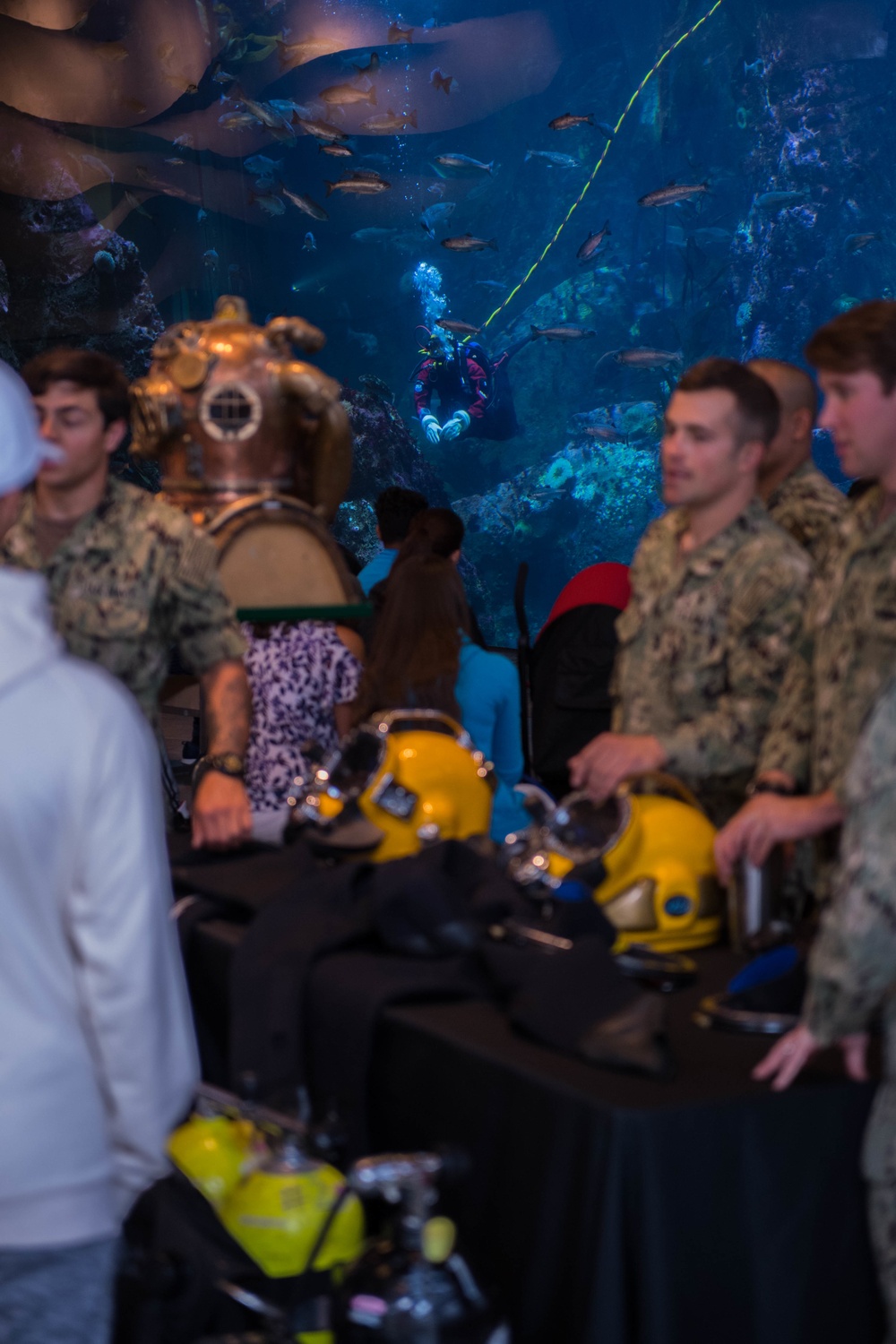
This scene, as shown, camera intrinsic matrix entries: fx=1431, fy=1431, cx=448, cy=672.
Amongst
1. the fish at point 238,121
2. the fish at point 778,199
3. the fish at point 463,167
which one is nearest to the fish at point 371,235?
the fish at point 463,167

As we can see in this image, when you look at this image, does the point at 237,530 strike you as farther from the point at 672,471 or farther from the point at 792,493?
the point at 792,493

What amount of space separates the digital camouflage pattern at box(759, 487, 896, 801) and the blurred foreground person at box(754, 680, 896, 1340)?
1.64 feet

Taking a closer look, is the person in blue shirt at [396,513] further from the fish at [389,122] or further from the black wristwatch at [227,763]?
the fish at [389,122]

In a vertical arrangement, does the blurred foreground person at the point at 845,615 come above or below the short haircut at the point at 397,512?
below

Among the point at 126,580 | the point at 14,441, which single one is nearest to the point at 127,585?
the point at 126,580

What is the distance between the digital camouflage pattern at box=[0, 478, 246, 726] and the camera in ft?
10.1

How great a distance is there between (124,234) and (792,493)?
48.6 feet

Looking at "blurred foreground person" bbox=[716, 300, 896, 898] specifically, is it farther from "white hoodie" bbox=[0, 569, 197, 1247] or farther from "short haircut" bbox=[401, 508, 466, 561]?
"short haircut" bbox=[401, 508, 466, 561]

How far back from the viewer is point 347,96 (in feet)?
65.6

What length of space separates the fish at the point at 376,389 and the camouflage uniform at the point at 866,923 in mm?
18535

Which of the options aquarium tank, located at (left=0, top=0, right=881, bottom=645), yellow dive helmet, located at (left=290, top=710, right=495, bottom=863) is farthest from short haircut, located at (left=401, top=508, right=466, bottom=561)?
aquarium tank, located at (left=0, top=0, right=881, bottom=645)

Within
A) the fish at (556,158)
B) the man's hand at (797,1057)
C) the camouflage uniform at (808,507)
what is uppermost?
the fish at (556,158)

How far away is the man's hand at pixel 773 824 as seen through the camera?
2.36 metres

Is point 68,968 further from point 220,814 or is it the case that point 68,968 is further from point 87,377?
point 87,377
